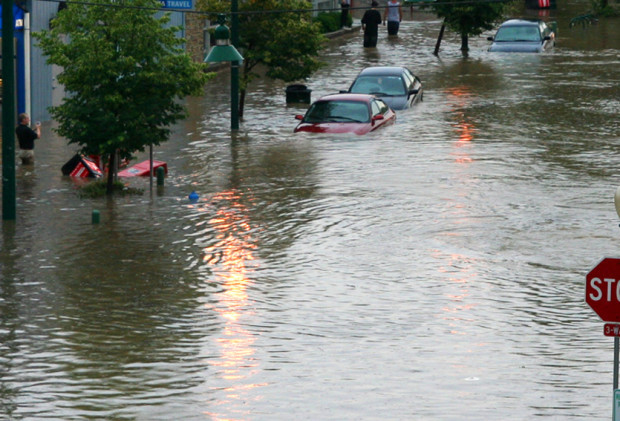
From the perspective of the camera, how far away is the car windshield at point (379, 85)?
115 feet

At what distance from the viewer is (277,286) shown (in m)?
16.5

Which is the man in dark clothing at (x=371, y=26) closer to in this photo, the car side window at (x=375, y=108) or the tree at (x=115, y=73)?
the car side window at (x=375, y=108)

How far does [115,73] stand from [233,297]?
7.79 m

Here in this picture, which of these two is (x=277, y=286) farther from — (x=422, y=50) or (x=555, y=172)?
(x=422, y=50)

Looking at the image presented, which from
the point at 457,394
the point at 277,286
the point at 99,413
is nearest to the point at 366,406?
the point at 457,394

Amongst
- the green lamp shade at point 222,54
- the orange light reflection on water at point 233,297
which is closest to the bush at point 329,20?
the green lamp shade at point 222,54

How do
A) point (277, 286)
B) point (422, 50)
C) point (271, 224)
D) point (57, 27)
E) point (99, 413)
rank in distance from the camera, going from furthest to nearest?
point (422, 50) < point (57, 27) < point (271, 224) < point (277, 286) < point (99, 413)

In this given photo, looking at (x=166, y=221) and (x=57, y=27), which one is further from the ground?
(x=57, y=27)

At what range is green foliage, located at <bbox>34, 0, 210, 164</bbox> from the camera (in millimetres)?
22547

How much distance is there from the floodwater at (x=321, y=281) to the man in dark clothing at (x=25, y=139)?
318 millimetres

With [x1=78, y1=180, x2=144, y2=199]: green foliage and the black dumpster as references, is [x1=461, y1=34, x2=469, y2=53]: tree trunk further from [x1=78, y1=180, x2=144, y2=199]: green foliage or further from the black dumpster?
[x1=78, y1=180, x2=144, y2=199]: green foliage

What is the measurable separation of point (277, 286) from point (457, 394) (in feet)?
15.9

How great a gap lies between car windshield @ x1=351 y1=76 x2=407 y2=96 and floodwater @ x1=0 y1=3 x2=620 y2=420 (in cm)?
375

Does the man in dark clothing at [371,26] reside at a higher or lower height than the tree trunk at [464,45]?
higher
